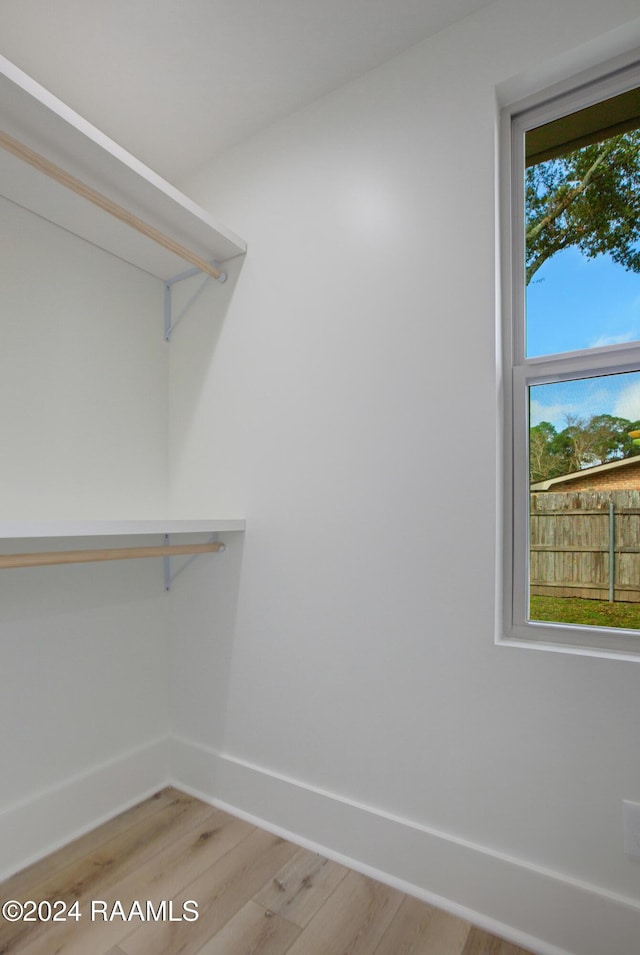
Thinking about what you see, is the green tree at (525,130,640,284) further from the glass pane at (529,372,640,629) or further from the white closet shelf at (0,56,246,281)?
the white closet shelf at (0,56,246,281)

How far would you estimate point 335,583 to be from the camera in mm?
1642

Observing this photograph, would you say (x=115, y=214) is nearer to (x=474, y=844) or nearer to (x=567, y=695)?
(x=567, y=695)

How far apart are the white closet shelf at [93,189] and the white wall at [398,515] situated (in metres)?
0.25

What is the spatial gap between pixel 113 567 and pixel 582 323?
5.53ft

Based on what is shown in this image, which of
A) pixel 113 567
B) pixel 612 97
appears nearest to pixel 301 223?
pixel 612 97

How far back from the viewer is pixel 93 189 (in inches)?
60.8

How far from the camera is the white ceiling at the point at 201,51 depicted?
144cm

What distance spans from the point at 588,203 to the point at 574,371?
18.5 inches

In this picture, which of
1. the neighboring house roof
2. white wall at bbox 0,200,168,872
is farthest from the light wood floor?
the neighboring house roof

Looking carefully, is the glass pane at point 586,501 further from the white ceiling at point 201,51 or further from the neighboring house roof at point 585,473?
the white ceiling at point 201,51

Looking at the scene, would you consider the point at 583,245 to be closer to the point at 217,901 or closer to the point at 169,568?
the point at 169,568

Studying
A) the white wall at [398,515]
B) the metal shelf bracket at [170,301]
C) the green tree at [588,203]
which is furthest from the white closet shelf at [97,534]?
the green tree at [588,203]

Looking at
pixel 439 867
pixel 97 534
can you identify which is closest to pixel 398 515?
pixel 97 534

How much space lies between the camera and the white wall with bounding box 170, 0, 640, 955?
1290mm
